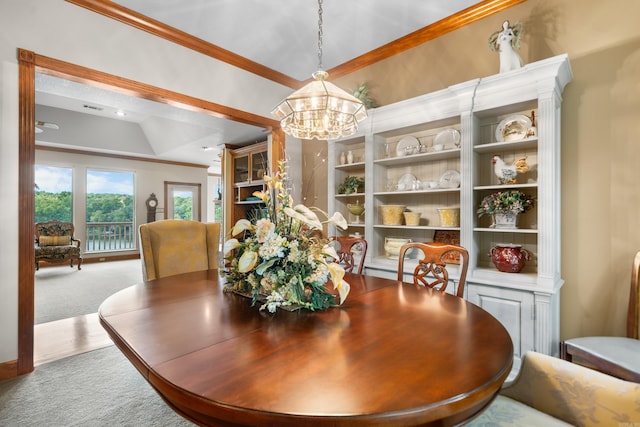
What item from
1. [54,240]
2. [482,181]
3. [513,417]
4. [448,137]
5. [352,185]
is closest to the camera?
[513,417]

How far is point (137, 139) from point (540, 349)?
8112mm

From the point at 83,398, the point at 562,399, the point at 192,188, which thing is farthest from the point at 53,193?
the point at 562,399

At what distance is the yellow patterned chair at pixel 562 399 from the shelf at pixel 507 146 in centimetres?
165

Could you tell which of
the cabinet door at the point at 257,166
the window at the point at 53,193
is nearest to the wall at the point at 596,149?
the cabinet door at the point at 257,166

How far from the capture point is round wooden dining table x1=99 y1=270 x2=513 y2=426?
0.67m

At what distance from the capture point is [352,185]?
3350 mm

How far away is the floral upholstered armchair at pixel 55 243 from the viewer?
582 cm

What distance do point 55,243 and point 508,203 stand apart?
7.77 m

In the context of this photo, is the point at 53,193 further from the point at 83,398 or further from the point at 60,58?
the point at 83,398

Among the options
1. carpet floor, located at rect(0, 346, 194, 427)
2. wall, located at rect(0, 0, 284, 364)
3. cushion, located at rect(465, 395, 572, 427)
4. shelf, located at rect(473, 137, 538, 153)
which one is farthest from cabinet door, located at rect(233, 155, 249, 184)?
cushion, located at rect(465, 395, 572, 427)

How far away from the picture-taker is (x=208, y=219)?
9727mm

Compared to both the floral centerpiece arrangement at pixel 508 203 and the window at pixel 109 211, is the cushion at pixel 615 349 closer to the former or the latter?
the floral centerpiece arrangement at pixel 508 203

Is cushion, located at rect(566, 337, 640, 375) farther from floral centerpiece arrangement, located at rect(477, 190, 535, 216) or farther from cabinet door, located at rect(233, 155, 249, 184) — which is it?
cabinet door, located at rect(233, 155, 249, 184)

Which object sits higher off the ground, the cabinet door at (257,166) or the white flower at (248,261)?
the cabinet door at (257,166)
